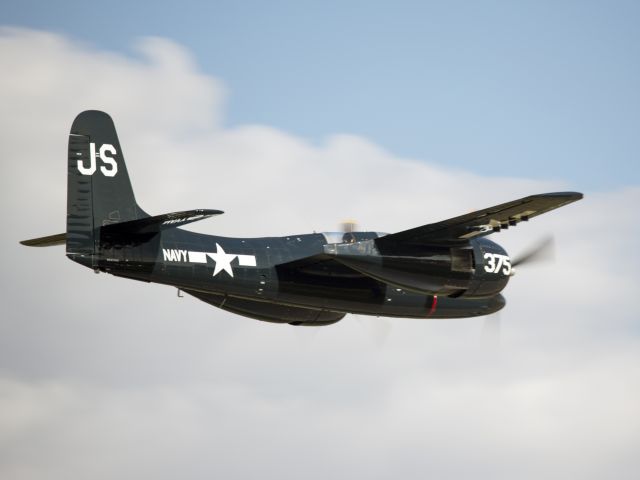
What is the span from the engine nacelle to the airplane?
3cm

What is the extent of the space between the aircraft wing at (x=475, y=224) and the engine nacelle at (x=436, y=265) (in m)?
0.29

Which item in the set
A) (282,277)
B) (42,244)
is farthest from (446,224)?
(42,244)

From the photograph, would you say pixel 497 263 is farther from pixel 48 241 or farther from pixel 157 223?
pixel 48 241

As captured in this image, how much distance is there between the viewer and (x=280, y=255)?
141 feet

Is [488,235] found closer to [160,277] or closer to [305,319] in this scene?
[305,319]

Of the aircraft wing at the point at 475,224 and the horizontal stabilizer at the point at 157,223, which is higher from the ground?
the aircraft wing at the point at 475,224

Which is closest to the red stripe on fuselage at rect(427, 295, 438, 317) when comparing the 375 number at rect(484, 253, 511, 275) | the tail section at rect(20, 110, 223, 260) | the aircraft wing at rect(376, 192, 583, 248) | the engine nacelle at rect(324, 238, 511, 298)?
the engine nacelle at rect(324, 238, 511, 298)

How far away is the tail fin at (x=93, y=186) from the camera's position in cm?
3969

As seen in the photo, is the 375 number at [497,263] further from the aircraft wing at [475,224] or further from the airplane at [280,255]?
the aircraft wing at [475,224]

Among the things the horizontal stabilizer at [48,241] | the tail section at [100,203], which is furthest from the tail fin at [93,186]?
the horizontal stabilizer at [48,241]

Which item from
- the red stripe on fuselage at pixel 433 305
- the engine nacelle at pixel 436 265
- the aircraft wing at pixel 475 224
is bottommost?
the red stripe on fuselage at pixel 433 305

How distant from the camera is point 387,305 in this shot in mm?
45281

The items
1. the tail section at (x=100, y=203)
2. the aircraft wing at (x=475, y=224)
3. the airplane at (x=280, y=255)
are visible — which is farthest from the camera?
the aircraft wing at (x=475, y=224)

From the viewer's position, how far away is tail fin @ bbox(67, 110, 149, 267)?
3969 centimetres
